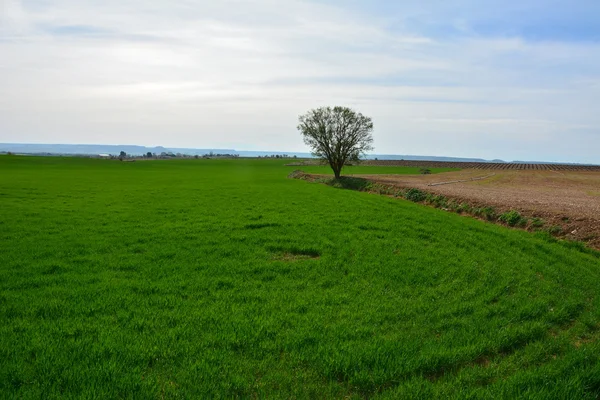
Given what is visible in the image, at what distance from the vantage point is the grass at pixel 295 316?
20.4 ft

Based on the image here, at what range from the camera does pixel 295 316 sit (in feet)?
28.3

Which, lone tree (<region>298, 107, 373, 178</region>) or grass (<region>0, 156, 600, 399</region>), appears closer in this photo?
grass (<region>0, 156, 600, 399</region>)

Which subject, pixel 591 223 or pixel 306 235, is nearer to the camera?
pixel 306 235

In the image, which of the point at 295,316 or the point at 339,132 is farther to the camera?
the point at 339,132

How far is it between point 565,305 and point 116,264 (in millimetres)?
13035

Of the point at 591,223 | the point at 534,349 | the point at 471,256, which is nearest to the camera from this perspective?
the point at 534,349

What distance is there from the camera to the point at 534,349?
24.5ft

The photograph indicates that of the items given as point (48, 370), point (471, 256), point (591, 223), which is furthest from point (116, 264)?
point (591, 223)

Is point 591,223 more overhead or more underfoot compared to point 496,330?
more overhead

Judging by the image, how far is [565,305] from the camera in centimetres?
955

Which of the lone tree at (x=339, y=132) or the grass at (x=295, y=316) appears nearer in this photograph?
the grass at (x=295, y=316)

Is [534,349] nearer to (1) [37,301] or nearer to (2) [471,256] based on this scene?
(2) [471,256]

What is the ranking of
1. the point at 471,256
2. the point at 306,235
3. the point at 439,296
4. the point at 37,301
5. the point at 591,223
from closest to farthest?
the point at 37,301 → the point at 439,296 → the point at 471,256 → the point at 306,235 → the point at 591,223

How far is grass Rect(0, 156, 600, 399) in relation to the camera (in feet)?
20.4
